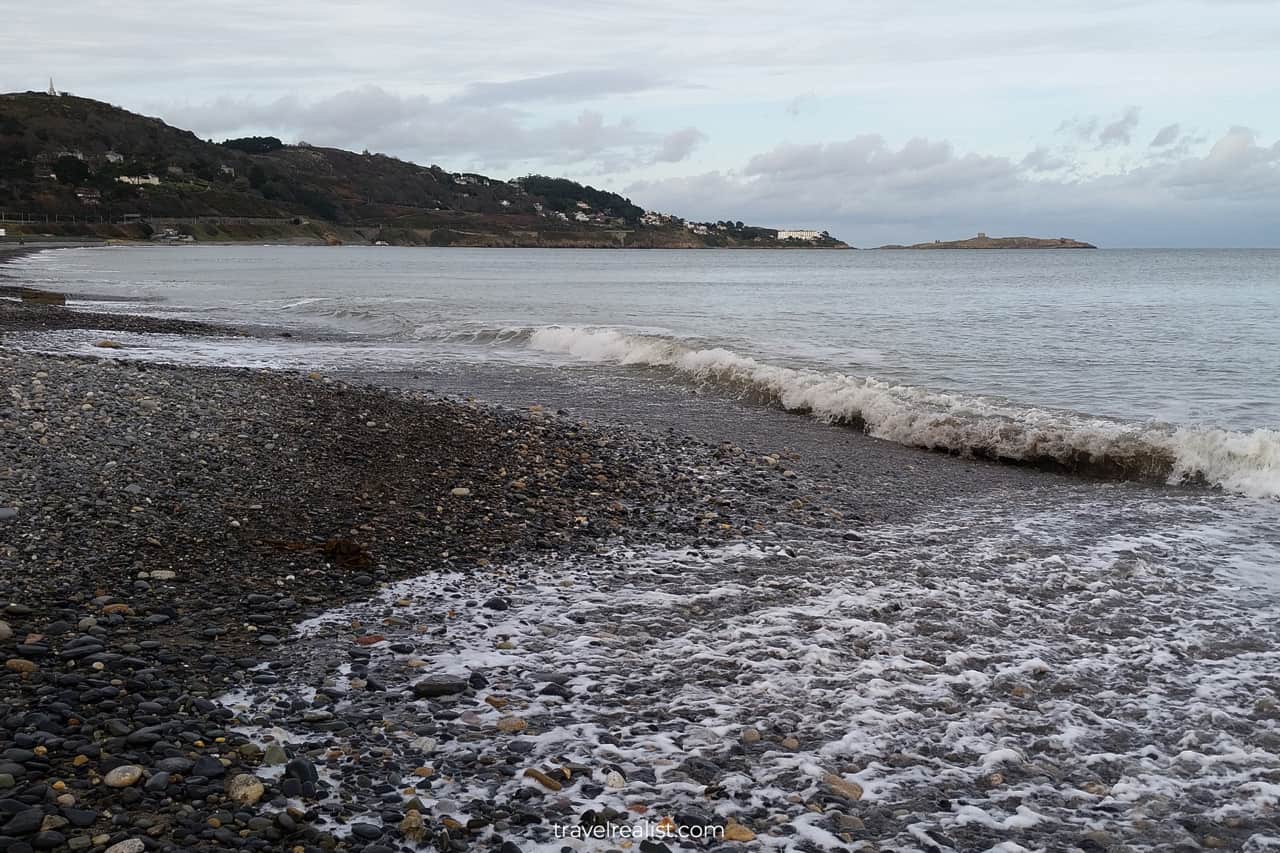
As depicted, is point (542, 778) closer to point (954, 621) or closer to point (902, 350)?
point (954, 621)

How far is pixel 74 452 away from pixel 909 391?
468 inches

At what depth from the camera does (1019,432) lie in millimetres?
12078

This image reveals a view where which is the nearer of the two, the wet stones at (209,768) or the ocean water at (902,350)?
the wet stones at (209,768)

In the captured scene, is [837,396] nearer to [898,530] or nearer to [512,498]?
[898,530]

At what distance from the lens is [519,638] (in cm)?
554

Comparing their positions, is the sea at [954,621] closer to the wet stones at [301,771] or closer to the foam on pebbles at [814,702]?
the foam on pebbles at [814,702]

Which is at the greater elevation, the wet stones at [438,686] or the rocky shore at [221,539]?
the rocky shore at [221,539]

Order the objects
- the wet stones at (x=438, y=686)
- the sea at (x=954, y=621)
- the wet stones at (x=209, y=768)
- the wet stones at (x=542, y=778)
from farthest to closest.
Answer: the wet stones at (x=438, y=686) → the sea at (x=954, y=621) → the wet stones at (x=542, y=778) → the wet stones at (x=209, y=768)

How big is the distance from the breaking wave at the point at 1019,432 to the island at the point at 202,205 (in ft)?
443

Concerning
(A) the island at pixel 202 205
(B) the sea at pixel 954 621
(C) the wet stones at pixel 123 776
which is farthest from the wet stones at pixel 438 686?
(A) the island at pixel 202 205

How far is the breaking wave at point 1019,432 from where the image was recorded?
34.7 ft

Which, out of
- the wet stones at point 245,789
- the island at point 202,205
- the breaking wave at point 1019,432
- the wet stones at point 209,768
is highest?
the island at point 202,205

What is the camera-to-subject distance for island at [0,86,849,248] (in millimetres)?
140500

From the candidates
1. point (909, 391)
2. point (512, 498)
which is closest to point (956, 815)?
point (512, 498)
